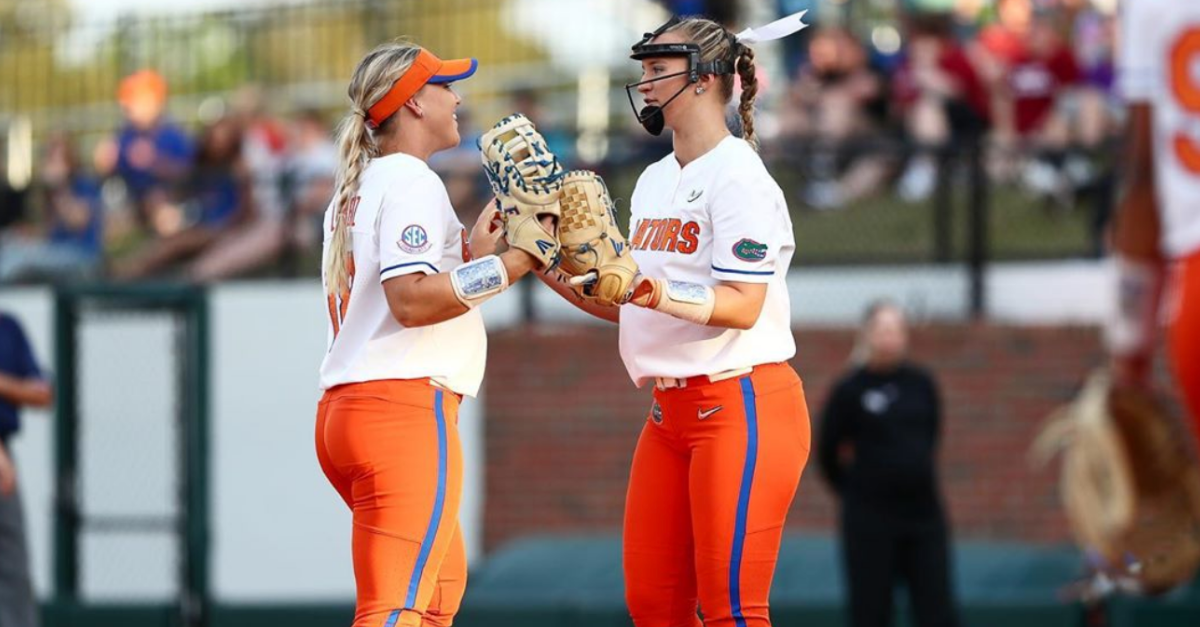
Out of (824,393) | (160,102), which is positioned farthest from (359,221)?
(160,102)

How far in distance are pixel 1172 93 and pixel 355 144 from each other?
2.56 meters

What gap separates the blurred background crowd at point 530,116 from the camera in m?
13.0

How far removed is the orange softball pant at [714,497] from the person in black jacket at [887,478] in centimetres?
463

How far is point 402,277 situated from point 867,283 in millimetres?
7753

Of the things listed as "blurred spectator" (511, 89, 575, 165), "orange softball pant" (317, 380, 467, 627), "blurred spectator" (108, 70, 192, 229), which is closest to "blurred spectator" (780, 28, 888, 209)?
"blurred spectator" (511, 89, 575, 165)

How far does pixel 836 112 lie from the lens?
45.5ft

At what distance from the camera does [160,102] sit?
15.7 meters

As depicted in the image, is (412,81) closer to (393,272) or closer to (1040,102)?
(393,272)

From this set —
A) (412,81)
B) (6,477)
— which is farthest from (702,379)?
(6,477)

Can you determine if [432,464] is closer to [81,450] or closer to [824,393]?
[824,393]

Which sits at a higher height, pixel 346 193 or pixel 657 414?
pixel 346 193

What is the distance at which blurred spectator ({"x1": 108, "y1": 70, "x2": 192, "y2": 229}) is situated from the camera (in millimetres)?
14664

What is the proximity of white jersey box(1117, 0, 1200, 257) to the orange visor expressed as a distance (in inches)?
87.7

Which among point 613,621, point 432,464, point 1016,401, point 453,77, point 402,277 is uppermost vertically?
point 453,77
